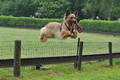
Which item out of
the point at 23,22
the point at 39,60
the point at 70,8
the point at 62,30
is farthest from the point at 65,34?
the point at 70,8

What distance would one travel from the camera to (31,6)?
5978 centimetres

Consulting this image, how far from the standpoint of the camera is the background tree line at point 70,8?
50.6 m

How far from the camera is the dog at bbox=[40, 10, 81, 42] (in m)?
6.14

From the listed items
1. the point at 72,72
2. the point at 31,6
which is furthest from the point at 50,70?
the point at 31,6

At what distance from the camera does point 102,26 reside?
38.8m

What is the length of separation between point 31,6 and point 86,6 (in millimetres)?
13628

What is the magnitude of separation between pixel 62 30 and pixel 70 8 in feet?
158

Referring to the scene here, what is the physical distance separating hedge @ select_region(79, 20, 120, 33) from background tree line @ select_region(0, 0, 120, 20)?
7.29 metres

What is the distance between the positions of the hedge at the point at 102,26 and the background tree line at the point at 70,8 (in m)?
7.29

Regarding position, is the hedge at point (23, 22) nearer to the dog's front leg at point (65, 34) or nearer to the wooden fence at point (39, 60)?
the wooden fence at point (39, 60)

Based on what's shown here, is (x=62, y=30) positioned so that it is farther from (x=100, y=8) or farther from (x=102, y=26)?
(x=100, y=8)

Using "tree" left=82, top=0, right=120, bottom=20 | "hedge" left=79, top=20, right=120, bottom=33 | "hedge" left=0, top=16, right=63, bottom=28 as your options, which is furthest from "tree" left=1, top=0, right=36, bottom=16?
"hedge" left=79, top=20, right=120, bottom=33

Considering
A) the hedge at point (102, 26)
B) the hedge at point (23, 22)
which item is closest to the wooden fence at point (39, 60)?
the hedge at point (102, 26)

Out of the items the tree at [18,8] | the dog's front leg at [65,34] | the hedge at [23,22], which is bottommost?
the hedge at [23,22]
